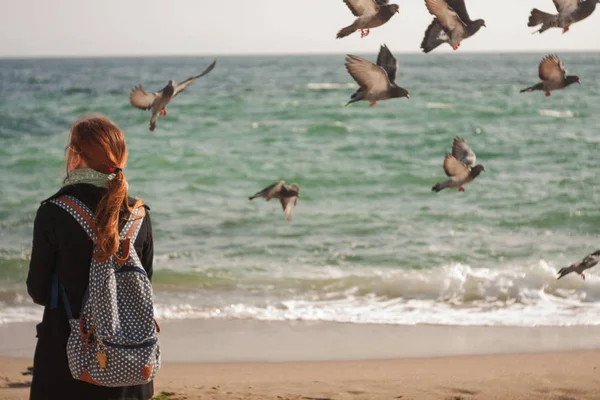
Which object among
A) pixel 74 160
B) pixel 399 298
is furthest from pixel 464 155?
pixel 74 160

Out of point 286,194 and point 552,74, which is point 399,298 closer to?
point 286,194

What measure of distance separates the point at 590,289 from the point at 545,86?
3.69m

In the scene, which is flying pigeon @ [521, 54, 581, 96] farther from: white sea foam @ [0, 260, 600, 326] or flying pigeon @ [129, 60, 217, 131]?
white sea foam @ [0, 260, 600, 326]

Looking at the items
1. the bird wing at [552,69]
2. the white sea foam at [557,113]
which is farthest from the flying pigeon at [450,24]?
the white sea foam at [557,113]

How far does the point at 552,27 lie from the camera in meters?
5.49

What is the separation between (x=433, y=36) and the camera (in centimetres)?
546

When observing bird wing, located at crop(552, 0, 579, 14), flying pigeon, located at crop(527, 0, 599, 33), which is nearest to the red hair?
flying pigeon, located at crop(527, 0, 599, 33)

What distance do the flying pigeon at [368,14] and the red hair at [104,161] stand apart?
254 centimetres

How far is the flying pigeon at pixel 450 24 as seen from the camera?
529cm

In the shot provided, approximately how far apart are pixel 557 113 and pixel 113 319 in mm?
24651

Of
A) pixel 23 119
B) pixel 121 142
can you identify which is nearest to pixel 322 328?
pixel 121 142

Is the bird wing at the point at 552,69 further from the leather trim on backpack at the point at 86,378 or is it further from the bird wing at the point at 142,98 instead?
the leather trim on backpack at the point at 86,378

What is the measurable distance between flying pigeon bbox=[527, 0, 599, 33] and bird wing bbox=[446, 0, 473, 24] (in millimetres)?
402

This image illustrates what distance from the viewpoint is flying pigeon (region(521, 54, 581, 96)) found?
588 centimetres
